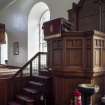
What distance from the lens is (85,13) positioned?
5680 millimetres

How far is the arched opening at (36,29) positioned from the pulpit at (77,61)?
478cm

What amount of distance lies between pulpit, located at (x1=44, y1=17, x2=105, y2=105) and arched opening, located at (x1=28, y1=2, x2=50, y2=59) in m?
4.78

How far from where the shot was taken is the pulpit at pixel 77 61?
14.5 ft

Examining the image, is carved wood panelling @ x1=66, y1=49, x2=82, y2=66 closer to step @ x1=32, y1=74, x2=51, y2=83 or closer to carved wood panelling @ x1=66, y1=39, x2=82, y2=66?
carved wood panelling @ x1=66, y1=39, x2=82, y2=66

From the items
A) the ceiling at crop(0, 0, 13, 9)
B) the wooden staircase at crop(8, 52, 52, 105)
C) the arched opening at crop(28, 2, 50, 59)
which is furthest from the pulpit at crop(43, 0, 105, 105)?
the ceiling at crop(0, 0, 13, 9)

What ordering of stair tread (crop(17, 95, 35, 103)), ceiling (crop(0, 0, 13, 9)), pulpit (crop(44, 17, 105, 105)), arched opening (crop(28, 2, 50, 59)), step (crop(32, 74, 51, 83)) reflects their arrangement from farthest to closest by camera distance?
ceiling (crop(0, 0, 13, 9))
arched opening (crop(28, 2, 50, 59))
step (crop(32, 74, 51, 83))
stair tread (crop(17, 95, 35, 103))
pulpit (crop(44, 17, 105, 105))

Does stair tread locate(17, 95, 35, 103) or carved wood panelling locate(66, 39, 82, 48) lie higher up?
carved wood panelling locate(66, 39, 82, 48)

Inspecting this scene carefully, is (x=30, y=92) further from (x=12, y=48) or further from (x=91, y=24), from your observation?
(x=12, y=48)

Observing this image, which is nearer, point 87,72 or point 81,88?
point 81,88

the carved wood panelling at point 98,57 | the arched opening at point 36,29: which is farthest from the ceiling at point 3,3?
the carved wood panelling at point 98,57

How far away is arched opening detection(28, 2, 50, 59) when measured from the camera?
30.8ft

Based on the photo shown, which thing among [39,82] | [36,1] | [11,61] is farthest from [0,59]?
[39,82]

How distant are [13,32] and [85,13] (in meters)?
5.83

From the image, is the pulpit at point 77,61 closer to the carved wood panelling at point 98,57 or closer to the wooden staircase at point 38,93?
the carved wood panelling at point 98,57
